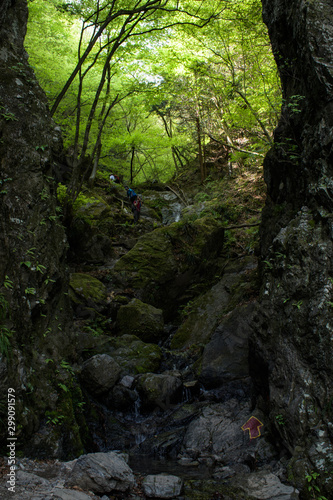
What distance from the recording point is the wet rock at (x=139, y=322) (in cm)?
1016

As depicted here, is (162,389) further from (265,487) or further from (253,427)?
(265,487)

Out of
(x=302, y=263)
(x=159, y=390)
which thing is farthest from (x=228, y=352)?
(x=302, y=263)

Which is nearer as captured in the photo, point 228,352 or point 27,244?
point 27,244

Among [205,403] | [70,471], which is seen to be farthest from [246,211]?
[70,471]

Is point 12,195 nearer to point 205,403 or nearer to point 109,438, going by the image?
point 109,438

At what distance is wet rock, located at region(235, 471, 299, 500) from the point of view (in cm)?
422

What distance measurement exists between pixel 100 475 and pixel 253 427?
335cm

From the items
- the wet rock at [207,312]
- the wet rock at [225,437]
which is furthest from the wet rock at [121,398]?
the wet rock at [207,312]

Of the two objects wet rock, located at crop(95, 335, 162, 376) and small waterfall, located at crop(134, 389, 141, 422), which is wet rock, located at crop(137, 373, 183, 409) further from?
wet rock, located at crop(95, 335, 162, 376)

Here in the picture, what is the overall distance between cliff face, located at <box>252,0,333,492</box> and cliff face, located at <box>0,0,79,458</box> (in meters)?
4.02

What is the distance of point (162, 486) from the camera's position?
4.50 metres

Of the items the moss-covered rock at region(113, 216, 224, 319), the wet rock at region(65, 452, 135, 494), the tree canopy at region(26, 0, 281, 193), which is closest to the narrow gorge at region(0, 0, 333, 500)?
the wet rock at region(65, 452, 135, 494)

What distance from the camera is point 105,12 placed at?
11.6 m

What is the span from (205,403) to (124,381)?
208 cm
